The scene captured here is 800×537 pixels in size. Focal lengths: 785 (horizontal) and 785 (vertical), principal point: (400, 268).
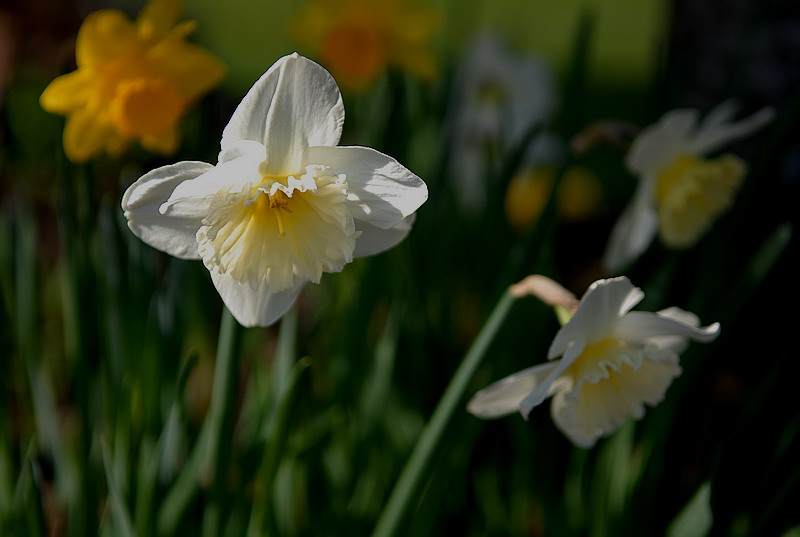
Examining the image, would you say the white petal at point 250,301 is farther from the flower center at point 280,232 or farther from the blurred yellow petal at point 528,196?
the blurred yellow petal at point 528,196

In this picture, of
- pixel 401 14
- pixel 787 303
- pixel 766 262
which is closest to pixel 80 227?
pixel 401 14

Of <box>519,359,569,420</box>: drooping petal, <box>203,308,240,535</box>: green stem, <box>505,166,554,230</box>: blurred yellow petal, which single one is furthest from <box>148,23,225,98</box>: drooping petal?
<box>505,166,554,230</box>: blurred yellow petal

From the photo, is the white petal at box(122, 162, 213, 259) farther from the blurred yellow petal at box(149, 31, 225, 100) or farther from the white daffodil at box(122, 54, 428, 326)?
the blurred yellow petal at box(149, 31, 225, 100)

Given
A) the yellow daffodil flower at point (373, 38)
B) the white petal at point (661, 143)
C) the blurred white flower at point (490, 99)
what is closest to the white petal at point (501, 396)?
the white petal at point (661, 143)

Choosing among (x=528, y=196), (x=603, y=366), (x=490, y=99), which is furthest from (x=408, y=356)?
(x=490, y=99)

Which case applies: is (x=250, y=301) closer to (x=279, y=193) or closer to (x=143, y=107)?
(x=279, y=193)

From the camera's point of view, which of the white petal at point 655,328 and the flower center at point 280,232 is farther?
the white petal at point 655,328
